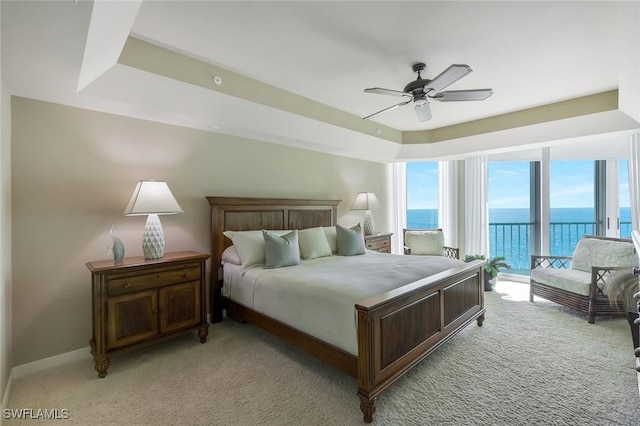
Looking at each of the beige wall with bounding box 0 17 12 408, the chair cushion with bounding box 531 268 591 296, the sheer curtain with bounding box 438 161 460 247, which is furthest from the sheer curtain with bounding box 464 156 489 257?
the beige wall with bounding box 0 17 12 408

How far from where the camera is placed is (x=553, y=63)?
112 inches

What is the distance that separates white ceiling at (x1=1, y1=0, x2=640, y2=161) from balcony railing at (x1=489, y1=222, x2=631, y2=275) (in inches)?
103

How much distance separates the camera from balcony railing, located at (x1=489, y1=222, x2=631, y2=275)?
5046mm

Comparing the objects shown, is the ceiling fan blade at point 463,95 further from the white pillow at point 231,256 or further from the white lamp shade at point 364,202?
the white pillow at point 231,256

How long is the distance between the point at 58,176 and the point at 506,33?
13.1 ft

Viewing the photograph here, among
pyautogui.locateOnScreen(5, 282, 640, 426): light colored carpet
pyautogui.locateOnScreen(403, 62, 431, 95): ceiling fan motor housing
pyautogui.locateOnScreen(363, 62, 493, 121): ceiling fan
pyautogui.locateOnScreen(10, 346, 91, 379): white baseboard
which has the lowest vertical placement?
pyautogui.locateOnScreen(5, 282, 640, 426): light colored carpet

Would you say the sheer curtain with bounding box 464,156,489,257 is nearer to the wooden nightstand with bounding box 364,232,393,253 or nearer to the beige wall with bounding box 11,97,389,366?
the wooden nightstand with bounding box 364,232,393,253

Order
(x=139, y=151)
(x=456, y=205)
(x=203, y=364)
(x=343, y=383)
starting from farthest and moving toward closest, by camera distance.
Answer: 1. (x=456, y=205)
2. (x=139, y=151)
3. (x=203, y=364)
4. (x=343, y=383)

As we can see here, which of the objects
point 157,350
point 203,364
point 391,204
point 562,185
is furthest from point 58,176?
point 562,185

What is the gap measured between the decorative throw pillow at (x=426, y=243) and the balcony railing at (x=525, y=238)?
4.89ft

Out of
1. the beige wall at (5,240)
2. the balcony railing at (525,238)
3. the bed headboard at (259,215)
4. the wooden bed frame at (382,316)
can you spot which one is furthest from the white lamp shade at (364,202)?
the beige wall at (5,240)

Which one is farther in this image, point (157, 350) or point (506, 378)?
point (157, 350)

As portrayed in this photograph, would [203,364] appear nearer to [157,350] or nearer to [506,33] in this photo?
[157,350]

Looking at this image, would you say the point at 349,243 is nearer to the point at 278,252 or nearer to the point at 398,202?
the point at 278,252
